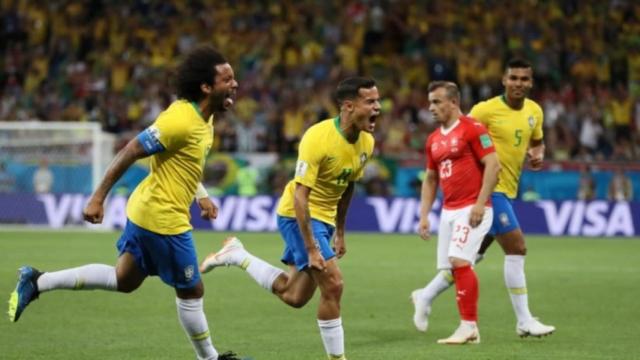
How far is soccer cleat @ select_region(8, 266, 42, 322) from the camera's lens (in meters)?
8.53

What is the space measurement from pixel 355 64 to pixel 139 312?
59.6 feet

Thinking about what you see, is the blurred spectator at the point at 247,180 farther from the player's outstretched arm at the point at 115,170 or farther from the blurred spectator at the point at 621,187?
the player's outstretched arm at the point at 115,170

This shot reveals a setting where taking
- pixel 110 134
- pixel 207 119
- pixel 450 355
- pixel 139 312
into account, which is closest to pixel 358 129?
pixel 207 119

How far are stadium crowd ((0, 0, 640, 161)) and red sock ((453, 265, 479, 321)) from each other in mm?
15405

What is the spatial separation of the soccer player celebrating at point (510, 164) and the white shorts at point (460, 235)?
59cm

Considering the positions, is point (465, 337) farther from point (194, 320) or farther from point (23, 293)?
point (23, 293)

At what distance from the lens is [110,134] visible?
2830 cm

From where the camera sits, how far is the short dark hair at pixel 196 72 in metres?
8.34

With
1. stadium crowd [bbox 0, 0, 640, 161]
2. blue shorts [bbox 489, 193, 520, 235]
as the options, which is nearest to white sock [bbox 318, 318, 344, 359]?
blue shorts [bbox 489, 193, 520, 235]

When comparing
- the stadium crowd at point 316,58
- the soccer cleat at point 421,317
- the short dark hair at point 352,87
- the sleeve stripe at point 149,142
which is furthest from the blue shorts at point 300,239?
the stadium crowd at point 316,58

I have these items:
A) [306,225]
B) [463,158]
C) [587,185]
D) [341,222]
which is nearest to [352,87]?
[306,225]

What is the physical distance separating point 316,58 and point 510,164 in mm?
18570

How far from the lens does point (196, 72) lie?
329 inches

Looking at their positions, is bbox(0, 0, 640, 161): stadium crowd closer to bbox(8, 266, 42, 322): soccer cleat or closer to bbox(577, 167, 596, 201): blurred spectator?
bbox(577, 167, 596, 201): blurred spectator
